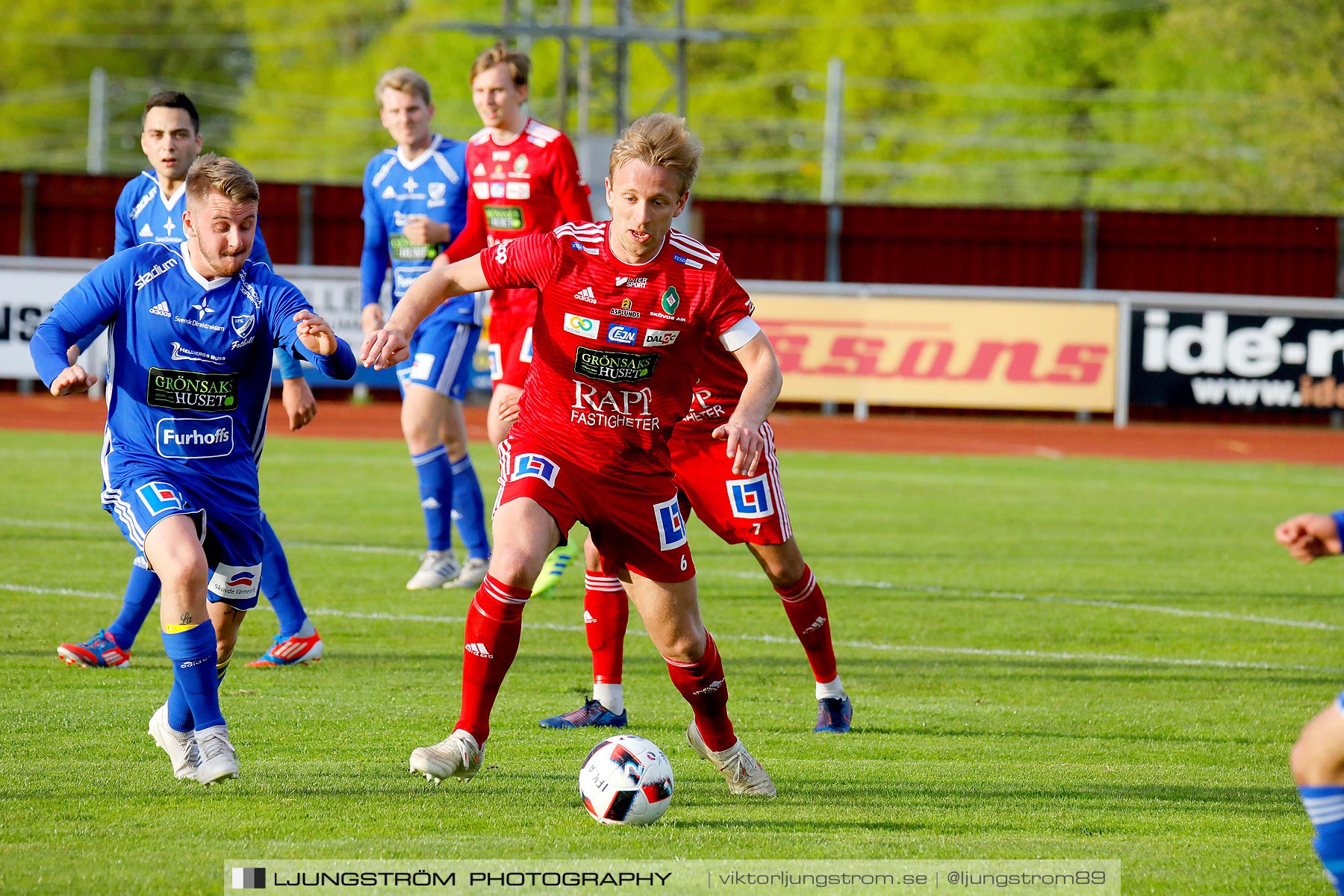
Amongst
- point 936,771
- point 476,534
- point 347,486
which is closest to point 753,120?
point 347,486

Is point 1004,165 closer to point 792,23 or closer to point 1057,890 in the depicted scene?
point 792,23

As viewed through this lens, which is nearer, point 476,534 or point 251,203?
point 251,203

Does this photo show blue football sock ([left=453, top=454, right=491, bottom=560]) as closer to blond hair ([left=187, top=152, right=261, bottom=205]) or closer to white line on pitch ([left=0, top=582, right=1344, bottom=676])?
white line on pitch ([left=0, top=582, right=1344, bottom=676])

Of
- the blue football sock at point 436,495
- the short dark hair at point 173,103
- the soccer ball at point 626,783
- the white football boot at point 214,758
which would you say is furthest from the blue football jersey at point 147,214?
the soccer ball at point 626,783

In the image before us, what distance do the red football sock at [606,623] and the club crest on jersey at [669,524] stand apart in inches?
37.1

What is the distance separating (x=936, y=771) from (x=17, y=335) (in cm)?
1787

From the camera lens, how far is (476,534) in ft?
29.7

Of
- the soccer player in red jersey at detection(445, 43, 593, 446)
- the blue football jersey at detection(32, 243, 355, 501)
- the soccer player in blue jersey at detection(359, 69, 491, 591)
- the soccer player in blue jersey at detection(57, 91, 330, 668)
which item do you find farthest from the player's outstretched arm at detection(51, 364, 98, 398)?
the soccer player in blue jersey at detection(359, 69, 491, 591)

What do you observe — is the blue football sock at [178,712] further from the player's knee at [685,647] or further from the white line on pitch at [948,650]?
the white line on pitch at [948,650]

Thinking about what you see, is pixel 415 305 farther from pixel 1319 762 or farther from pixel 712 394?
pixel 1319 762

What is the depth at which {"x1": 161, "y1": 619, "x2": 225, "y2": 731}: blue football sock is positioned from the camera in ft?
16.0

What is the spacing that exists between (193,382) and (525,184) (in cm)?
388

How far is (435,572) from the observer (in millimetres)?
8984

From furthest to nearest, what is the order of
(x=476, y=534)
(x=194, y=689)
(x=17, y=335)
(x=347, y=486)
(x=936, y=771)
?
(x=17, y=335), (x=347, y=486), (x=476, y=534), (x=936, y=771), (x=194, y=689)
